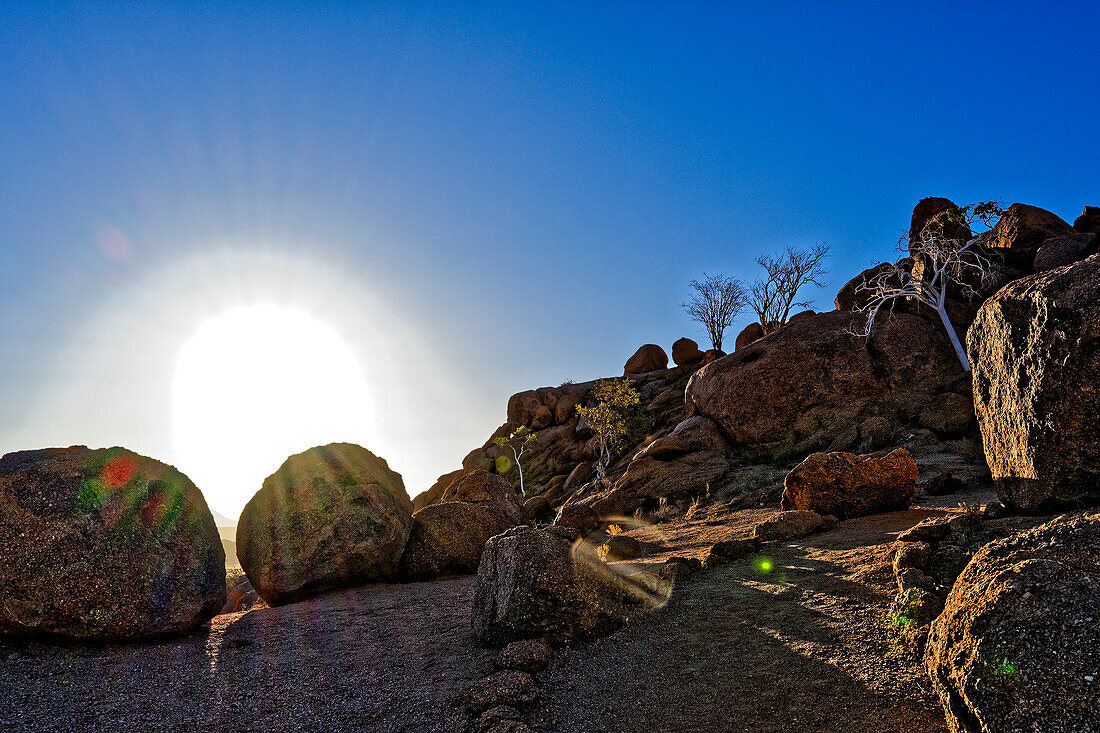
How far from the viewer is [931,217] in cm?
2695

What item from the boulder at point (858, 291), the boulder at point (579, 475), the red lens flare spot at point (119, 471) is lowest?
the boulder at point (579, 475)

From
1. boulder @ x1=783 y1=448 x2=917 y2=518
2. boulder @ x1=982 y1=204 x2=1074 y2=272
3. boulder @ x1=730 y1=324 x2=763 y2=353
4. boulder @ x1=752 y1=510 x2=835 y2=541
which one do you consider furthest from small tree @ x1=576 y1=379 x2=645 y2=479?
boulder @ x1=752 y1=510 x2=835 y2=541

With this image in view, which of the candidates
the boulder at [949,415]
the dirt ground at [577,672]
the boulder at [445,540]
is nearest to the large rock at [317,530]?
the boulder at [445,540]

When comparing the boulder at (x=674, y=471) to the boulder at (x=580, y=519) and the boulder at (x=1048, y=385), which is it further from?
the boulder at (x=1048, y=385)

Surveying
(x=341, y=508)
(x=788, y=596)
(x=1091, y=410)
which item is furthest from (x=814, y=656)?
(x=341, y=508)

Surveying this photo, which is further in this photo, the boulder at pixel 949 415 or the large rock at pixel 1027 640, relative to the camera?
the boulder at pixel 949 415

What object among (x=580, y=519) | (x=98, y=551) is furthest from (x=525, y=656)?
(x=580, y=519)

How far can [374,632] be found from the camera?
7777 mm

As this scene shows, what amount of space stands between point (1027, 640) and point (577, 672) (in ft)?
12.6

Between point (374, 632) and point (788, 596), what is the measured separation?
5.58 metres

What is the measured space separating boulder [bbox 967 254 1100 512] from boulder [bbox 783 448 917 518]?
14.8ft

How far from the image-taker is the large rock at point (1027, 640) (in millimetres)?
3018

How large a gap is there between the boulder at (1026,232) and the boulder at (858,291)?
4174mm

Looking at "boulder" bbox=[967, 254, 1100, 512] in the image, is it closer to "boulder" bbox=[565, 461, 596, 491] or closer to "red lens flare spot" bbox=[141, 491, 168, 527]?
"red lens flare spot" bbox=[141, 491, 168, 527]
